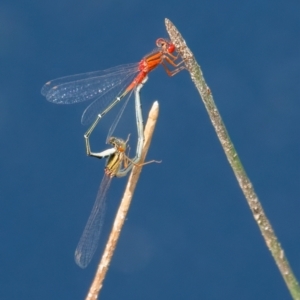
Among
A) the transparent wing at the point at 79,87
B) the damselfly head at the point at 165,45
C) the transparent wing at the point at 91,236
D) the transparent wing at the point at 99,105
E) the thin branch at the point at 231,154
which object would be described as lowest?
the thin branch at the point at 231,154

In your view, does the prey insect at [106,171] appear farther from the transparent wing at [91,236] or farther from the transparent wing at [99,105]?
the transparent wing at [99,105]

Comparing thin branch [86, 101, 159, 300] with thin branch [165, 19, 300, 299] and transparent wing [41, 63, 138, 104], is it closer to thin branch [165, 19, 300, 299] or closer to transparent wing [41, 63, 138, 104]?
thin branch [165, 19, 300, 299]

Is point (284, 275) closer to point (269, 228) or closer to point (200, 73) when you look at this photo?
point (269, 228)

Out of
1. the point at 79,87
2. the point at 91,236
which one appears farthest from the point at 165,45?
the point at 91,236

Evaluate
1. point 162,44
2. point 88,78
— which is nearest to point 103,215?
point 88,78

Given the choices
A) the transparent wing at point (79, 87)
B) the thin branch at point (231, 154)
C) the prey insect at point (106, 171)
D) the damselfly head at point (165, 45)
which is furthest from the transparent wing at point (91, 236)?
the thin branch at point (231, 154)

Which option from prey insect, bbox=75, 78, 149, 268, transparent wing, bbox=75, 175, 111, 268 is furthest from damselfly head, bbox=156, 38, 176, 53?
transparent wing, bbox=75, 175, 111, 268
